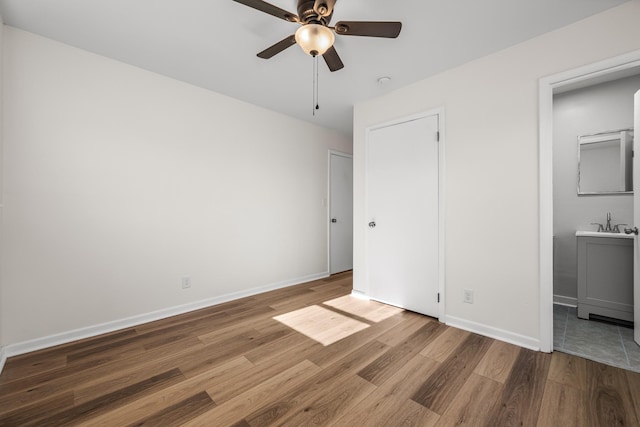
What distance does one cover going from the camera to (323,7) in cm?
153

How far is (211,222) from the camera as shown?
312 cm

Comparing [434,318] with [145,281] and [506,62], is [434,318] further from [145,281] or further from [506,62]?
[145,281]

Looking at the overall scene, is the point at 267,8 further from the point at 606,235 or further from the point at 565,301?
the point at 565,301

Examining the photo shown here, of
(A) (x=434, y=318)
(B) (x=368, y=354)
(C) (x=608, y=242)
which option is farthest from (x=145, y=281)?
Answer: (C) (x=608, y=242)

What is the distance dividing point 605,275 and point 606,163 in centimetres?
117

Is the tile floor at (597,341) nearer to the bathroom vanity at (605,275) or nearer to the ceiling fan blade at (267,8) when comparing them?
the bathroom vanity at (605,275)

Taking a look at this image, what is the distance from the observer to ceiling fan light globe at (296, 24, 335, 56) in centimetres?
153

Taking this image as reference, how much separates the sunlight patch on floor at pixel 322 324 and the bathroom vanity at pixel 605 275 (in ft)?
→ 7.27

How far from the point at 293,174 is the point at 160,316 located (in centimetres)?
241

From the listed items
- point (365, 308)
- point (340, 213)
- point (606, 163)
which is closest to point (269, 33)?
point (365, 308)

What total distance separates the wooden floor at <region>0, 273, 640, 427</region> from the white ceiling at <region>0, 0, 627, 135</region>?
93.3 inches

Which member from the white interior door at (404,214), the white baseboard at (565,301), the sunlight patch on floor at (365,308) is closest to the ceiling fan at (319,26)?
the white interior door at (404,214)

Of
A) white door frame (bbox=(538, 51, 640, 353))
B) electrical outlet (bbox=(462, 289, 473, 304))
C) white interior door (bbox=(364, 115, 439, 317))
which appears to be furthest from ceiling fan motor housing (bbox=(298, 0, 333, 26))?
electrical outlet (bbox=(462, 289, 473, 304))

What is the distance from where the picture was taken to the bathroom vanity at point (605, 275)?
2447 mm
